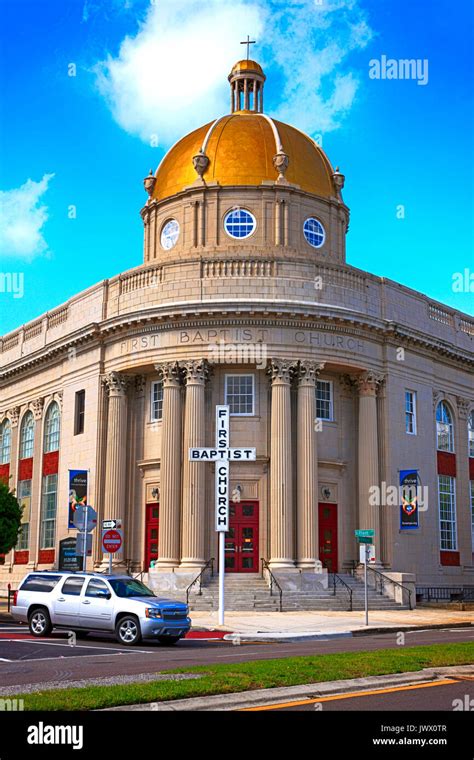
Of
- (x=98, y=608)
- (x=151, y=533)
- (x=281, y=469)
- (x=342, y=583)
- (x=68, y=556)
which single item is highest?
(x=281, y=469)

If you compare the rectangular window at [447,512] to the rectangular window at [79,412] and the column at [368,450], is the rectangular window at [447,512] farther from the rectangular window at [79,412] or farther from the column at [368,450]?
the rectangular window at [79,412]

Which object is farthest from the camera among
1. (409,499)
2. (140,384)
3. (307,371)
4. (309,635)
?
(140,384)

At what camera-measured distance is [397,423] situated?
4162 cm

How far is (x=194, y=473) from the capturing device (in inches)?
1460

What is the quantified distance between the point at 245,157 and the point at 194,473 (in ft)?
54.0

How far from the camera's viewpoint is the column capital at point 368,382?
40.3 metres

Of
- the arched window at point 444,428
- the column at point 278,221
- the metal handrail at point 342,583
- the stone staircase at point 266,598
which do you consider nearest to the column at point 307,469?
the metal handrail at point 342,583

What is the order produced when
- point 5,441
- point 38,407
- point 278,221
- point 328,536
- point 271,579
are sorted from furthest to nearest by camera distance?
point 5,441, point 38,407, point 278,221, point 328,536, point 271,579

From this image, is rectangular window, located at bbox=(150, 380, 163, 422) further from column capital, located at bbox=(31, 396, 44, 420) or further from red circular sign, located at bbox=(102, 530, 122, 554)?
red circular sign, located at bbox=(102, 530, 122, 554)

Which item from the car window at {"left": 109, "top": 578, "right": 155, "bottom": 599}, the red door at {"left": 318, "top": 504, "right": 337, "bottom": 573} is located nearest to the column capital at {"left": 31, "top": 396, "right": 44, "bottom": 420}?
the red door at {"left": 318, "top": 504, "right": 337, "bottom": 573}

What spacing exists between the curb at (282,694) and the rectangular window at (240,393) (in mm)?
25135

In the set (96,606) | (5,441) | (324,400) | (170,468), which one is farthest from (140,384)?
(96,606)

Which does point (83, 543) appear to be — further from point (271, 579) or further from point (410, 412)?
point (410, 412)

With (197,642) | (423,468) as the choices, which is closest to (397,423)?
(423,468)
